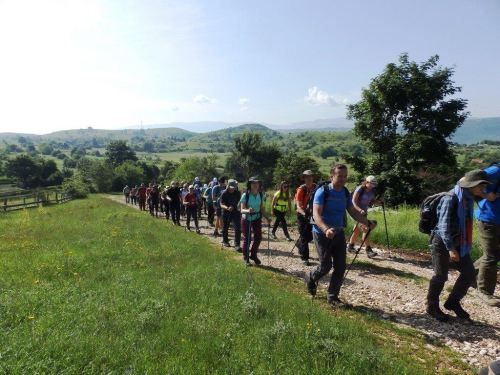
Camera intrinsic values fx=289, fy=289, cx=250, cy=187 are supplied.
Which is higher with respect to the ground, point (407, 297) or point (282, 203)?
point (282, 203)

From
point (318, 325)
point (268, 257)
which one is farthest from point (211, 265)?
point (318, 325)

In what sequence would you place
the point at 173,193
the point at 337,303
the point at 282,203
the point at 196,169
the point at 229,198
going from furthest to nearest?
the point at 196,169 < the point at 173,193 < the point at 282,203 < the point at 229,198 < the point at 337,303

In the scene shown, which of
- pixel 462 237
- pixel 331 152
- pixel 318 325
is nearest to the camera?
pixel 318 325

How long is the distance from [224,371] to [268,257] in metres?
5.62

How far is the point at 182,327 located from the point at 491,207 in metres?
6.07

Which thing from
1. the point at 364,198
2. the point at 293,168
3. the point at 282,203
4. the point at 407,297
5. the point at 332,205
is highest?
the point at 332,205

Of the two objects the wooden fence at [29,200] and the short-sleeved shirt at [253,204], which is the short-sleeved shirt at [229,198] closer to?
the short-sleeved shirt at [253,204]

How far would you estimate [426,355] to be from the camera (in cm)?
401

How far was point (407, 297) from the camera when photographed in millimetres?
5957

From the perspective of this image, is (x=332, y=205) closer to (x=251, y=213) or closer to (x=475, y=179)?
(x=475, y=179)

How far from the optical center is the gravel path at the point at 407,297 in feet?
14.3

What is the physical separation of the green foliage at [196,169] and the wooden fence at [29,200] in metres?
45.3

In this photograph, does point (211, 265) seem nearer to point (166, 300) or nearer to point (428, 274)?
point (166, 300)

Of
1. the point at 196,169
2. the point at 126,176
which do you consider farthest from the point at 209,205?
the point at 196,169
